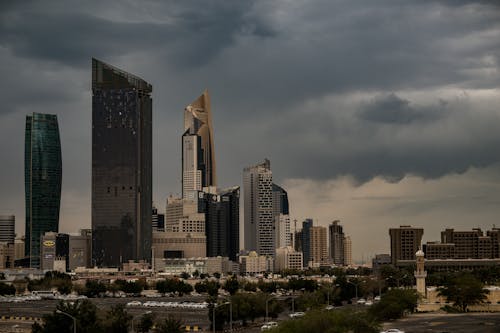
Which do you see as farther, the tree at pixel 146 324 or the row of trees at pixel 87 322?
the tree at pixel 146 324

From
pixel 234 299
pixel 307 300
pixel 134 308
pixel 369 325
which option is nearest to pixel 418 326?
pixel 369 325

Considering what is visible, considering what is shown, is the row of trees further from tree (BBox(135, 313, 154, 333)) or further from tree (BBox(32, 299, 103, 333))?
tree (BBox(135, 313, 154, 333))

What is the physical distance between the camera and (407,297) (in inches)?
5827

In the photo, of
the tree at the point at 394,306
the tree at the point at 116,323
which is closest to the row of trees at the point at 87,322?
the tree at the point at 116,323

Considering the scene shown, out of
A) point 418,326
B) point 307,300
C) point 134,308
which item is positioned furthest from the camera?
point 134,308

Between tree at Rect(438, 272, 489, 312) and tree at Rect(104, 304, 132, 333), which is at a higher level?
tree at Rect(438, 272, 489, 312)

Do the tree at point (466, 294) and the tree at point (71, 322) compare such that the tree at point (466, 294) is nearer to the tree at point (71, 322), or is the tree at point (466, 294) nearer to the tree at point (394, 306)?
the tree at point (394, 306)

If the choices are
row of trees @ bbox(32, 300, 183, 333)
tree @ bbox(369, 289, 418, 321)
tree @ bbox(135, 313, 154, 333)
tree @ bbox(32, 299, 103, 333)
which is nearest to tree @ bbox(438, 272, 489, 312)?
tree @ bbox(369, 289, 418, 321)

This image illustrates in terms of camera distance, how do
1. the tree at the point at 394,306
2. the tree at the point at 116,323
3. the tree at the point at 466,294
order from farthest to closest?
the tree at the point at 466,294 < the tree at the point at 394,306 < the tree at the point at 116,323

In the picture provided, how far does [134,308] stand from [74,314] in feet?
243

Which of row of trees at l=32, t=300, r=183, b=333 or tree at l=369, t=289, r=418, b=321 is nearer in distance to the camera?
row of trees at l=32, t=300, r=183, b=333

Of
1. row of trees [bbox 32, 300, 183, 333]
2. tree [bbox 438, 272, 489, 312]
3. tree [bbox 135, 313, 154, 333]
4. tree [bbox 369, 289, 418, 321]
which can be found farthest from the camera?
tree [bbox 438, 272, 489, 312]

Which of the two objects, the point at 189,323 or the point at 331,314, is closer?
the point at 331,314

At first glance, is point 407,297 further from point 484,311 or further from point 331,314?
point 331,314
